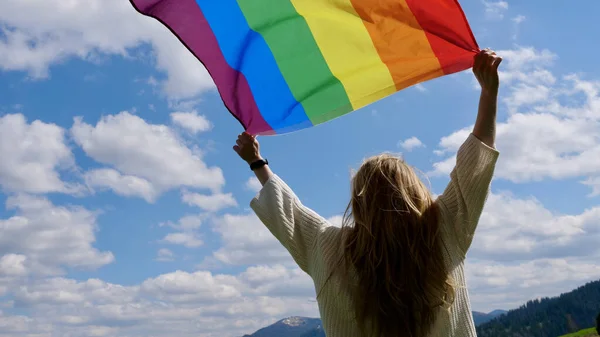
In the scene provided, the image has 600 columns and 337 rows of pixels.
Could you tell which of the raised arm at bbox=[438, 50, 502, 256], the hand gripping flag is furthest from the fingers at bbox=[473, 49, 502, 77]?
the hand gripping flag

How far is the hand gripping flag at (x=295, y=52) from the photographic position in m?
5.09

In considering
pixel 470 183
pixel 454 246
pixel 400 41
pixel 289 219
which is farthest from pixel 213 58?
pixel 454 246

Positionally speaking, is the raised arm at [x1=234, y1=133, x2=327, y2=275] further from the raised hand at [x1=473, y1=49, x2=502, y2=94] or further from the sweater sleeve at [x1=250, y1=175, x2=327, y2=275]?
the raised hand at [x1=473, y1=49, x2=502, y2=94]

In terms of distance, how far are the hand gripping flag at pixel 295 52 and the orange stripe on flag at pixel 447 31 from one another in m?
0.15

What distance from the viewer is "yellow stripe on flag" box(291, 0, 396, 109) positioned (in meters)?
5.16

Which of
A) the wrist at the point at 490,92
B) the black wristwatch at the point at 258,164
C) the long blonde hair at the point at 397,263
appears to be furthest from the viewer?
the black wristwatch at the point at 258,164

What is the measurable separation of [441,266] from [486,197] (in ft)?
1.59

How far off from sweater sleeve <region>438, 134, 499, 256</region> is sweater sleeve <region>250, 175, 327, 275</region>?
0.81 metres

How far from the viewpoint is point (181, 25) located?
5.42 meters

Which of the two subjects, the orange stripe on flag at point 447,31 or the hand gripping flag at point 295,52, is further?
the hand gripping flag at point 295,52

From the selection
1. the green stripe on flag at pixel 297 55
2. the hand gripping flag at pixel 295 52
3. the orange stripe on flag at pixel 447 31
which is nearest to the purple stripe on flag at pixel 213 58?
the hand gripping flag at pixel 295 52

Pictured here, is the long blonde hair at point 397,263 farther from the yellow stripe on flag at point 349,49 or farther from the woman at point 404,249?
the yellow stripe on flag at point 349,49

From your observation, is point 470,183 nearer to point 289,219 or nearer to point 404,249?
point 404,249

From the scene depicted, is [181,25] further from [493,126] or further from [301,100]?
[493,126]
